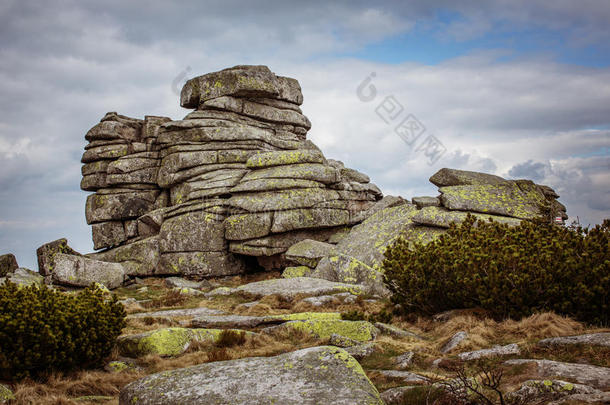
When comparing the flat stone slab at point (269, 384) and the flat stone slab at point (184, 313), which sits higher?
the flat stone slab at point (184, 313)

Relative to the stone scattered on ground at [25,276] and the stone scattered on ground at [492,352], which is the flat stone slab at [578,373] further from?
the stone scattered on ground at [25,276]

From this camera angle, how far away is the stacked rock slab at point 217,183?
29.4 meters

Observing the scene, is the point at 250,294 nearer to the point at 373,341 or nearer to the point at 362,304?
the point at 362,304

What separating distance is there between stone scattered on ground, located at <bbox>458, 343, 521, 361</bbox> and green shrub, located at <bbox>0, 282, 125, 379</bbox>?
8143 mm

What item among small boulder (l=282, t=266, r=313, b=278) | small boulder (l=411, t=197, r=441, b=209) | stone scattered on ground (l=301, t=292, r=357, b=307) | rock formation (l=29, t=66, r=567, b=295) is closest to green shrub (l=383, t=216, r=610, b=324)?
stone scattered on ground (l=301, t=292, r=357, b=307)

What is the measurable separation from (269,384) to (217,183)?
84.5ft

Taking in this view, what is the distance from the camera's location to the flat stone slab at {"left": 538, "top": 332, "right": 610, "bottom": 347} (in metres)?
9.47

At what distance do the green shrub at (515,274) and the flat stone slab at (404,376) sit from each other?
4.86 meters

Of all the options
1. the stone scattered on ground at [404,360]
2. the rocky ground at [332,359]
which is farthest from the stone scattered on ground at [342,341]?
the stone scattered on ground at [404,360]

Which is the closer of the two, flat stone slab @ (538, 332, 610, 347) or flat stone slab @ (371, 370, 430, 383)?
flat stone slab @ (371, 370, 430, 383)

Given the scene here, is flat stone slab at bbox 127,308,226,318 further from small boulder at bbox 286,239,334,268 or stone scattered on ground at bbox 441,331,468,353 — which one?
stone scattered on ground at bbox 441,331,468,353

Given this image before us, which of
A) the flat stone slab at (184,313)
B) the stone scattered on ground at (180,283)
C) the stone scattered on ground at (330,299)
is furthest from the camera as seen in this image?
the stone scattered on ground at (180,283)

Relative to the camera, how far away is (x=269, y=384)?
652cm

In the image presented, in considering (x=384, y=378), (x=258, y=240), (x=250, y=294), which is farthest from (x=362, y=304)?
(x=258, y=240)
